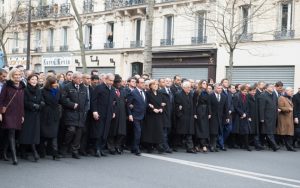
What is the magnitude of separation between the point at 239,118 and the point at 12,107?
24.0 ft

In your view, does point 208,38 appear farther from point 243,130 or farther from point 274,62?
point 243,130

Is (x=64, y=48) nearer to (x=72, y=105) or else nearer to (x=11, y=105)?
(x=72, y=105)

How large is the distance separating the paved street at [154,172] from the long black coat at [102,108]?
0.75m

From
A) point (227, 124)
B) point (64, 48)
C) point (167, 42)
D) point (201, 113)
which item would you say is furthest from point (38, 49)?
point (201, 113)

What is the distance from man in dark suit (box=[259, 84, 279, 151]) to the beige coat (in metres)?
Result: 0.32

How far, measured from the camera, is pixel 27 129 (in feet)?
37.0

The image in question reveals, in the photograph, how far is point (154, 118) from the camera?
13664mm

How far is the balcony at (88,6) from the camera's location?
40412 mm

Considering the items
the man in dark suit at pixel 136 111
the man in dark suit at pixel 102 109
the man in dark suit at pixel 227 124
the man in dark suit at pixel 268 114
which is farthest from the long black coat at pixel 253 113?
the man in dark suit at pixel 102 109

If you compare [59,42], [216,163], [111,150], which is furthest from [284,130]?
[59,42]

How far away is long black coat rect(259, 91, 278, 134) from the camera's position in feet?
51.6

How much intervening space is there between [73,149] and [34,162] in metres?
1.14

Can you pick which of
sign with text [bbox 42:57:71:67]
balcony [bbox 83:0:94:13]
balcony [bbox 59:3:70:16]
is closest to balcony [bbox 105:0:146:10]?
balcony [bbox 83:0:94:13]

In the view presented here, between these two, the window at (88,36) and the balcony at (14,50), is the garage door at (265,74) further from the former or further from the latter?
the balcony at (14,50)
